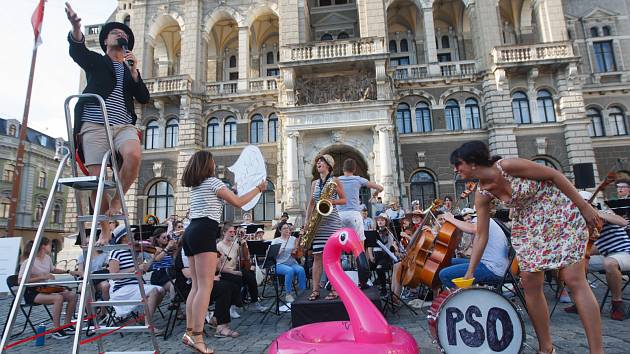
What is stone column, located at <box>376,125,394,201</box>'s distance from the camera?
52.1ft

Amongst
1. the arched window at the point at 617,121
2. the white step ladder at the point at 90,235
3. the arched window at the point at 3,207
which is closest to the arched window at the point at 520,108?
the arched window at the point at 617,121

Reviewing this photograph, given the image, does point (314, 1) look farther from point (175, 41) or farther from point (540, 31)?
point (540, 31)

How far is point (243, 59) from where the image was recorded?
21.4 m

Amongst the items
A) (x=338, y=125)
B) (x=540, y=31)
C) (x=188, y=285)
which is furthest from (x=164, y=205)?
(x=540, y=31)

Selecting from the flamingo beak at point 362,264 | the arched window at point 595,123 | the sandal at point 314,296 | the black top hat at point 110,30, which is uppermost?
the arched window at point 595,123

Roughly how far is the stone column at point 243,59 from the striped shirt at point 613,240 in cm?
1883

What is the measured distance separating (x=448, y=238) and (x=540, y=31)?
67.0 ft

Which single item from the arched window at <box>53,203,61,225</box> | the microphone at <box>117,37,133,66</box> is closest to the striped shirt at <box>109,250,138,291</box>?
the microphone at <box>117,37,133,66</box>

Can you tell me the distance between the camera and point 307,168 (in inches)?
677

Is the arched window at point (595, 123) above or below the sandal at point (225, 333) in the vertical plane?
above

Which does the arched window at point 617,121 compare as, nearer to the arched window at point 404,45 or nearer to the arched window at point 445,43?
the arched window at point 445,43

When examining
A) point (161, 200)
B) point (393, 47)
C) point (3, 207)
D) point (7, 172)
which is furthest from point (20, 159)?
point (7, 172)

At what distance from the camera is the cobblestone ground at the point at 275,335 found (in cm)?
383

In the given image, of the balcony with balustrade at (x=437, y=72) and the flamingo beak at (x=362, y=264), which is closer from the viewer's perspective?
the flamingo beak at (x=362, y=264)
